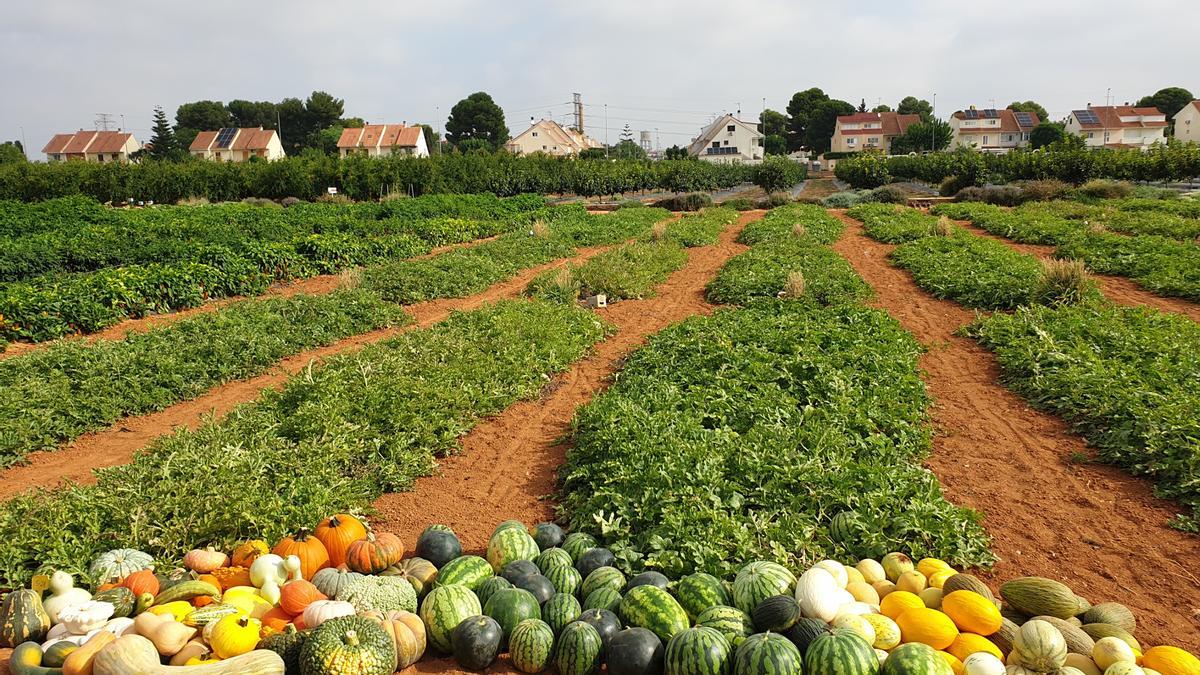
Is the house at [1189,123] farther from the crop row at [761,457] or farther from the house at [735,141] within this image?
the crop row at [761,457]

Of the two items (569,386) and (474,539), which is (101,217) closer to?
(569,386)

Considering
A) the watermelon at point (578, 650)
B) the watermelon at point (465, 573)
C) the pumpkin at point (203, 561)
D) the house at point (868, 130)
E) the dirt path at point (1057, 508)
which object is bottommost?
the dirt path at point (1057, 508)

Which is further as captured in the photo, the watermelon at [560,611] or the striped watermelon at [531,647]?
the watermelon at [560,611]

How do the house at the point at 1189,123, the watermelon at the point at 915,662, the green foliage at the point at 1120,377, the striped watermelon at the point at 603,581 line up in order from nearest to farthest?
the watermelon at the point at 915,662 < the striped watermelon at the point at 603,581 < the green foliage at the point at 1120,377 < the house at the point at 1189,123

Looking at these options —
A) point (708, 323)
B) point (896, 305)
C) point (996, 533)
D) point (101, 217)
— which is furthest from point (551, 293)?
point (101, 217)

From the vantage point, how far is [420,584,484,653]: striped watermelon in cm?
382

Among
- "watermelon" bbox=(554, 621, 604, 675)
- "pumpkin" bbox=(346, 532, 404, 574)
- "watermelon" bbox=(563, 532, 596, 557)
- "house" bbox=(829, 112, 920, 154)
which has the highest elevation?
"house" bbox=(829, 112, 920, 154)

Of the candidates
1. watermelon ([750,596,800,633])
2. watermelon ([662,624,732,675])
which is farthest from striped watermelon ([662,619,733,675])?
watermelon ([750,596,800,633])

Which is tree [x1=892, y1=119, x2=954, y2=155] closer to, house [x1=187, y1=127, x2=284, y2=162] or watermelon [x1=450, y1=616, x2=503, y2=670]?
house [x1=187, y1=127, x2=284, y2=162]

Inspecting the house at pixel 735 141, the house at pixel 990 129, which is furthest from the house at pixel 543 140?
the house at pixel 990 129

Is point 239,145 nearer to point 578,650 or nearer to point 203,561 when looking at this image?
point 203,561

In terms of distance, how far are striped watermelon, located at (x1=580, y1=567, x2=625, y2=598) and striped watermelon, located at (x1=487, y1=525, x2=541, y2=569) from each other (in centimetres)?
43

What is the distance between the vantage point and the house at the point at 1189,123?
252 feet

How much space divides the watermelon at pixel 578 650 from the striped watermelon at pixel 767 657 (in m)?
0.72
